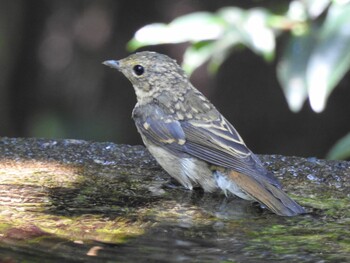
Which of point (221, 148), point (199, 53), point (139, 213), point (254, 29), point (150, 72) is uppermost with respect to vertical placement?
point (254, 29)

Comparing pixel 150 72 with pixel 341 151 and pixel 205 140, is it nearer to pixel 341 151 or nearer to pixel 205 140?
pixel 205 140

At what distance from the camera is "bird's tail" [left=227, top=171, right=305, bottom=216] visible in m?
4.11

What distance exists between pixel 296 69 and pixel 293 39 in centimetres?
23

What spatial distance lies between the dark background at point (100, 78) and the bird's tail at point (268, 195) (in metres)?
4.97

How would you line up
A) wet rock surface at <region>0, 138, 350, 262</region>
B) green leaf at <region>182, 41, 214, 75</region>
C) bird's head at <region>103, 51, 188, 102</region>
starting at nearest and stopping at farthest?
wet rock surface at <region>0, 138, 350, 262</region>, green leaf at <region>182, 41, 214, 75</region>, bird's head at <region>103, 51, 188, 102</region>

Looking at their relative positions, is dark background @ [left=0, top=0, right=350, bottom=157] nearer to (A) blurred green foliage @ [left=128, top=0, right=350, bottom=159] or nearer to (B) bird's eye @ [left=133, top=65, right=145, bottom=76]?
(B) bird's eye @ [left=133, top=65, right=145, bottom=76]

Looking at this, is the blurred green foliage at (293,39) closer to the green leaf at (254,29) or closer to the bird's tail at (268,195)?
the green leaf at (254,29)

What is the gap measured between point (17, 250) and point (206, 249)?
72 cm

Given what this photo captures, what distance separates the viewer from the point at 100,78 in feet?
32.9

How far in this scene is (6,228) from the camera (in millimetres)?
3600

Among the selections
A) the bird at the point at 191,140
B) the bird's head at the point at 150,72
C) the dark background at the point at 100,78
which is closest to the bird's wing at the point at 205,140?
the bird at the point at 191,140

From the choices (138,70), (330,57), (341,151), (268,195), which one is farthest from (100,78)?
(268,195)

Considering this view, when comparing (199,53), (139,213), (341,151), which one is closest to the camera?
(139,213)

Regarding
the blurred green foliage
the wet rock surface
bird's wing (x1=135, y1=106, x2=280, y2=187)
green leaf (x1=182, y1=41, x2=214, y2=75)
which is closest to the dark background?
green leaf (x1=182, y1=41, x2=214, y2=75)
